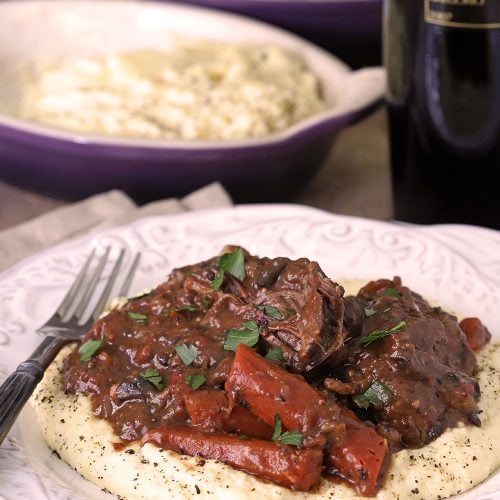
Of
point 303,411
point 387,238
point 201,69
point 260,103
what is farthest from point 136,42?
point 303,411

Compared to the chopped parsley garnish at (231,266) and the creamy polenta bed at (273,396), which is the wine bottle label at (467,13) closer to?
the creamy polenta bed at (273,396)

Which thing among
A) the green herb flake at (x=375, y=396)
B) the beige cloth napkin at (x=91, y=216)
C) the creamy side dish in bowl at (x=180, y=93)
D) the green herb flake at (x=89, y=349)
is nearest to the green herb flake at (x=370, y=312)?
the green herb flake at (x=375, y=396)

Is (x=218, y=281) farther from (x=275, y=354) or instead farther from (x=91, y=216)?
(x=91, y=216)

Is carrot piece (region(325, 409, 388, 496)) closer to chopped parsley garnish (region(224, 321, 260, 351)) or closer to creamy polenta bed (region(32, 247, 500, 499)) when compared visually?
creamy polenta bed (region(32, 247, 500, 499))

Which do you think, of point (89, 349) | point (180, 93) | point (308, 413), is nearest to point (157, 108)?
point (180, 93)

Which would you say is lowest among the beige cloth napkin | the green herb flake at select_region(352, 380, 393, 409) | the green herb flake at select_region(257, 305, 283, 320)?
the beige cloth napkin

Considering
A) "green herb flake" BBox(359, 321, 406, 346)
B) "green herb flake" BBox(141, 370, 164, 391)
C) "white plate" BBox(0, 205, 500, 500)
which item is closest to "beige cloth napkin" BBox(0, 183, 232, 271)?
"white plate" BBox(0, 205, 500, 500)
